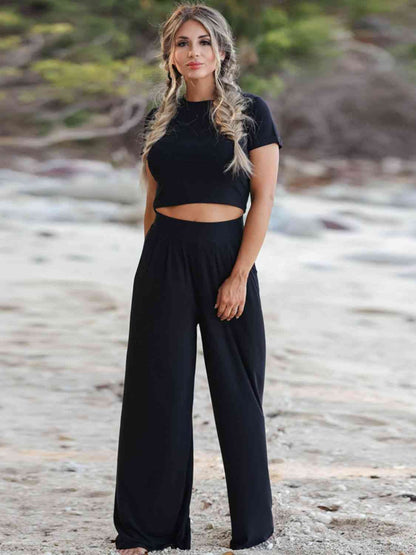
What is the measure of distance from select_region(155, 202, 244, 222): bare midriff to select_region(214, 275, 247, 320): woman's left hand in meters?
0.15

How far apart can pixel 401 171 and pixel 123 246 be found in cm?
1107

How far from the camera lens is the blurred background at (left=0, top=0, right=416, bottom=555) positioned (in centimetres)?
277

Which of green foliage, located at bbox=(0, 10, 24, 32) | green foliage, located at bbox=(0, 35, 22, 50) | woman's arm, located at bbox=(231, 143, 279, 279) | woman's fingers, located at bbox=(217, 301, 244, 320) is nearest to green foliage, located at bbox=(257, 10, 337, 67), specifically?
green foliage, located at bbox=(0, 35, 22, 50)

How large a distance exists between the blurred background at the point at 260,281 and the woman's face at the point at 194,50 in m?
0.28

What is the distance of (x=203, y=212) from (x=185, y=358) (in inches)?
14.4

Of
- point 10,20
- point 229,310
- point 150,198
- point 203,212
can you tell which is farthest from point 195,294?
point 10,20

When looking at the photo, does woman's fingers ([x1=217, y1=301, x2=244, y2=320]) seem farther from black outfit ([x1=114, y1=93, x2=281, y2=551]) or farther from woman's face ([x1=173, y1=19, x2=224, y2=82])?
woman's face ([x1=173, y1=19, x2=224, y2=82])

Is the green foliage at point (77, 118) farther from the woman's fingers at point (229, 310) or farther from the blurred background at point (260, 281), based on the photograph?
the woman's fingers at point (229, 310)

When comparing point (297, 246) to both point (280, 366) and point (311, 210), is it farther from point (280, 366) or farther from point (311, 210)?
point (280, 366)

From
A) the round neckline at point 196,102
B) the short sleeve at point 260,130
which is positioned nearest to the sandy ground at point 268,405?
the short sleeve at point 260,130

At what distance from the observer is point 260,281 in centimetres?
701

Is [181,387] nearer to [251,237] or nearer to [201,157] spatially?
[251,237]

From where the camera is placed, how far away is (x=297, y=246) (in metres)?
8.89

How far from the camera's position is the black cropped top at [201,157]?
2188mm
